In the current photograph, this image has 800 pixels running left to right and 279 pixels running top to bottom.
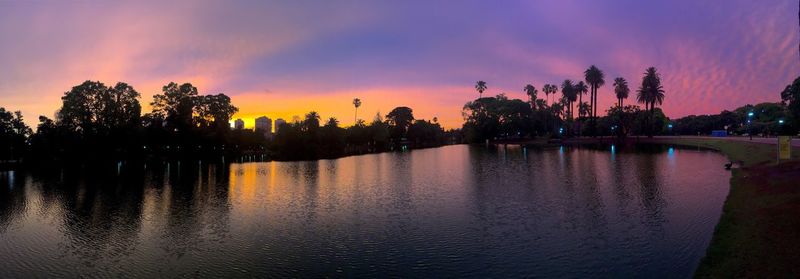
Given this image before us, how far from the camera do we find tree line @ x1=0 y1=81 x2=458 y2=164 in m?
101

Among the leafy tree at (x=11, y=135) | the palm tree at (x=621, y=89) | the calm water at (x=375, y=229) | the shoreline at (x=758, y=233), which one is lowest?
the calm water at (x=375, y=229)

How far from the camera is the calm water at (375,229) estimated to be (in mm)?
19422

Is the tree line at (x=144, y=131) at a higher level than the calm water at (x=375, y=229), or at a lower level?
higher

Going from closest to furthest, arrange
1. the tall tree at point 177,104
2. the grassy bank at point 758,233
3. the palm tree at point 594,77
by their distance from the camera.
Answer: the grassy bank at point 758,233
the tall tree at point 177,104
the palm tree at point 594,77

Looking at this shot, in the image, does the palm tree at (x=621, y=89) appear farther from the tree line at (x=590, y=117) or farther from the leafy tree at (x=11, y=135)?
the leafy tree at (x=11, y=135)

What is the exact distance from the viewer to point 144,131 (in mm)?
106062

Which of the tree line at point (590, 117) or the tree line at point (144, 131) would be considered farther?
the tree line at point (590, 117)

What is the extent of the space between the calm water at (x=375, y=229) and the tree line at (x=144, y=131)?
203 feet

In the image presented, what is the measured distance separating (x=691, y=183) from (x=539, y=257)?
29.8 metres

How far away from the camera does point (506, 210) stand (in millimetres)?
30562

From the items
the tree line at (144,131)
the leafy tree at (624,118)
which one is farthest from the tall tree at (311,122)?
the leafy tree at (624,118)

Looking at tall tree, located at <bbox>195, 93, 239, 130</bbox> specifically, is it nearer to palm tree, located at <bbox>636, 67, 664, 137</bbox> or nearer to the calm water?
the calm water

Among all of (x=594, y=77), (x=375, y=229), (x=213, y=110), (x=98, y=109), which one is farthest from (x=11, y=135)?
(x=594, y=77)

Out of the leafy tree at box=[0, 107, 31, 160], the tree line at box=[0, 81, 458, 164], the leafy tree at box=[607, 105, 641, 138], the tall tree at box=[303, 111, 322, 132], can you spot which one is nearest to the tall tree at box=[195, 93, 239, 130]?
the tree line at box=[0, 81, 458, 164]
